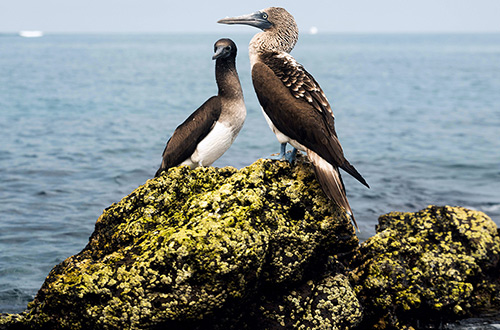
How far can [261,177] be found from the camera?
635cm

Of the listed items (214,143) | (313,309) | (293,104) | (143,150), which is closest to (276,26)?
(293,104)

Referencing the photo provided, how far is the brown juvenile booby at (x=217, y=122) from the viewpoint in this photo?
24.9 feet

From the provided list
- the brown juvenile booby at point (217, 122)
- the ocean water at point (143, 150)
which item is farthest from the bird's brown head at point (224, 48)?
the ocean water at point (143, 150)

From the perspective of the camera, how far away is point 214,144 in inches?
300

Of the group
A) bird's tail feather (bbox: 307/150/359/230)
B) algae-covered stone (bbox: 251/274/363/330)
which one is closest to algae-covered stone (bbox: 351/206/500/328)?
algae-covered stone (bbox: 251/274/363/330)

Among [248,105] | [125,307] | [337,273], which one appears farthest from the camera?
[248,105]

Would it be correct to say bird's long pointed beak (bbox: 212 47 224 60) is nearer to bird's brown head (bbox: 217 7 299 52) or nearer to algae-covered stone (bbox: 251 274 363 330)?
bird's brown head (bbox: 217 7 299 52)

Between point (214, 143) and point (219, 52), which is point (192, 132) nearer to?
point (214, 143)

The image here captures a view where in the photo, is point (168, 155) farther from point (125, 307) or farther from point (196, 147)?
point (125, 307)

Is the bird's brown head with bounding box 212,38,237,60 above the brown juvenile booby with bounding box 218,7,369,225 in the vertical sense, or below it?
above

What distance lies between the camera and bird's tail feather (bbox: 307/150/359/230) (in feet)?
19.7

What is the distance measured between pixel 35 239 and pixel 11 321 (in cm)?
586

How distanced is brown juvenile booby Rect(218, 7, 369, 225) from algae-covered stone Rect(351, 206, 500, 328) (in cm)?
168

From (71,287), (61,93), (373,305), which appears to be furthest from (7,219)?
(61,93)
